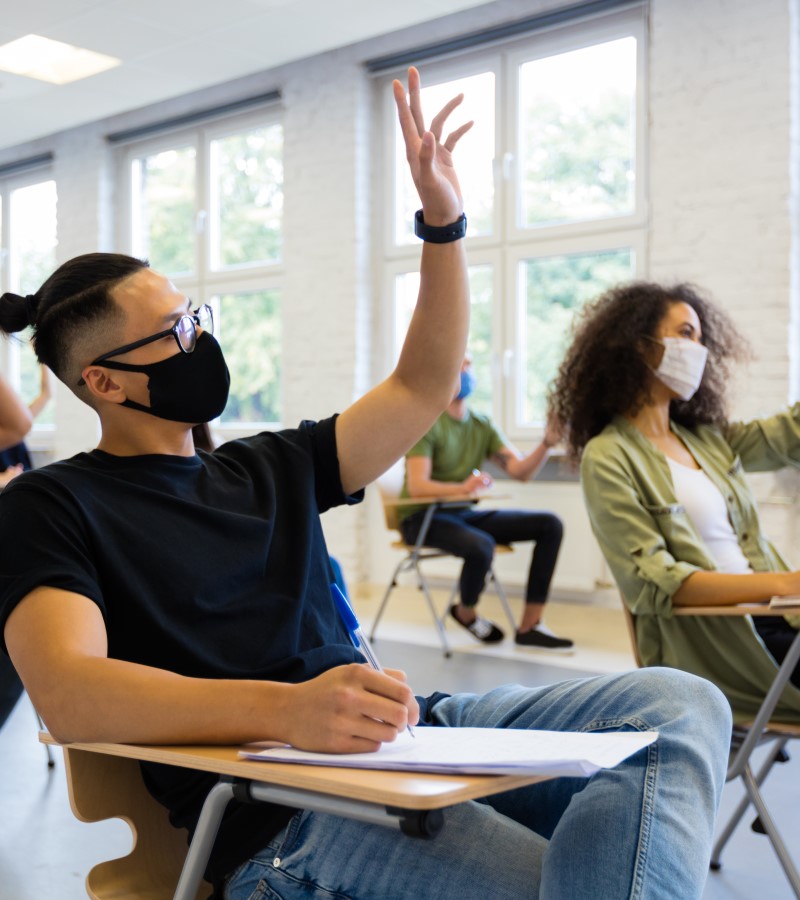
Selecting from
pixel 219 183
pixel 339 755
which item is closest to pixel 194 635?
pixel 339 755

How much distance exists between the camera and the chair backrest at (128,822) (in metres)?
1.12

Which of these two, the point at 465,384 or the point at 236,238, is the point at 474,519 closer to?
the point at 465,384

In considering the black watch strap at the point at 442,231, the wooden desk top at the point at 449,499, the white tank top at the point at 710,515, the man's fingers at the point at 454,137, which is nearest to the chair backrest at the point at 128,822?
the black watch strap at the point at 442,231

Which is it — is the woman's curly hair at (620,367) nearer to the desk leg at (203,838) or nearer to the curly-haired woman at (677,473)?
the curly-haired woman at (677,473)

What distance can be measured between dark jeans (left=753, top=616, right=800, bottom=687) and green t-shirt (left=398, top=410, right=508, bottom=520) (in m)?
2.54

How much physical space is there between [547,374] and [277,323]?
2173 millimetres

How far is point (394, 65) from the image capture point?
611 cm

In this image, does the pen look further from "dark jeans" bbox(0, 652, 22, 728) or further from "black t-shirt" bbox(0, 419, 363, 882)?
"dark jeans" bbox(0, 652, 22, 728)

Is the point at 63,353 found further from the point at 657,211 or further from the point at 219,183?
the point at 219,183

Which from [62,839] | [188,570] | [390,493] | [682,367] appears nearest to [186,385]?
[188,570]

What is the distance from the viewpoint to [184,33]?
5.79m

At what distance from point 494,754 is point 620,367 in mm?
1710

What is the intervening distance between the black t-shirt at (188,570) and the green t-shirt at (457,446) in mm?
3263

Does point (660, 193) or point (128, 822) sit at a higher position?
point (660, 193)
